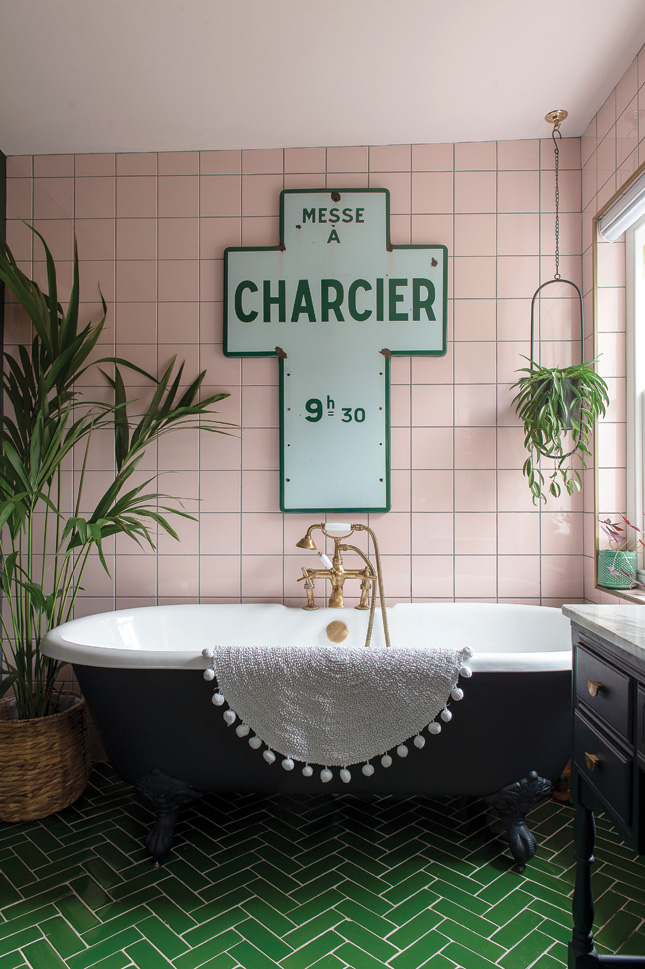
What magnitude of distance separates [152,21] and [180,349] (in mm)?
1083

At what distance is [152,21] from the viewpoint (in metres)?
1.85

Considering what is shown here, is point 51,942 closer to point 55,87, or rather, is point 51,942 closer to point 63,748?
point 63,748

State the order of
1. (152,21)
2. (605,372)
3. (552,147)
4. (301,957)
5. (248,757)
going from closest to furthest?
(301,957), (248,757), (152,21), (605,372), (552,147)

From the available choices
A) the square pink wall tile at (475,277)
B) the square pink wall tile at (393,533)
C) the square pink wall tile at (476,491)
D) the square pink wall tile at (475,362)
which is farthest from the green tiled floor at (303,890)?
the square pink wall tile at (475,277)

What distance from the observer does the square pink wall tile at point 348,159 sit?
8.23ft

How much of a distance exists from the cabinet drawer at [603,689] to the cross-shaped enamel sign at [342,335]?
1.29 m

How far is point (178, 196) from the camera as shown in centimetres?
255

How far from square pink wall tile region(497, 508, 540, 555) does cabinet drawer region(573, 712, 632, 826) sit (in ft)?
4.07

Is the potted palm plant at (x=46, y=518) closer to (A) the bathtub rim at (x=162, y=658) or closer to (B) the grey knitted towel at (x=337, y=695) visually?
(A) the bathtub rim at (x=162, y=658)

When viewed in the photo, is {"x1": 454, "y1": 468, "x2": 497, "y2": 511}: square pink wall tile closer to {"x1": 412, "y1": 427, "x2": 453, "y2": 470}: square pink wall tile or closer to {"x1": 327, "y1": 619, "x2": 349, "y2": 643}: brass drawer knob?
{"x1": 412, "y1": 427, "x2": 453, "y2": 470}: square pink wall tile

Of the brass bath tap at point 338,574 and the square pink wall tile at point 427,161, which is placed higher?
the square pink wall tile at point 427,161

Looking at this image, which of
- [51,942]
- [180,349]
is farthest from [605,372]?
[51,942]

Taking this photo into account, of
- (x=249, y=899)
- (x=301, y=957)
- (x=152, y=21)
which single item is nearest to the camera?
(x=301, y=957)

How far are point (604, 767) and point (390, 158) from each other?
231 centimetres
